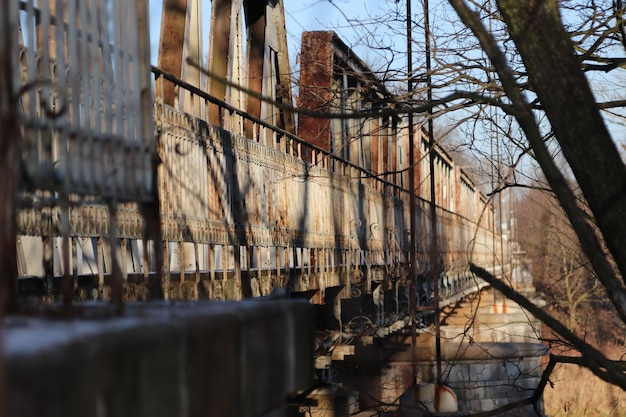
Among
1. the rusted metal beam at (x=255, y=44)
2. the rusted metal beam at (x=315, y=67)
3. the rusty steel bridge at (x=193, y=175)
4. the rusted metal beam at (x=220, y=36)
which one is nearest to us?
the rusty steel bridge at (x=193, y=175)

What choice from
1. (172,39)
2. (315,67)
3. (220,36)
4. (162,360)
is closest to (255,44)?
(315,67)

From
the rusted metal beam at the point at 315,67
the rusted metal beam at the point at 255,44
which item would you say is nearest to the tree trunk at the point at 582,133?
the rusted metal beam at the point at 315,67

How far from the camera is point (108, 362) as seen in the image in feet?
4.95

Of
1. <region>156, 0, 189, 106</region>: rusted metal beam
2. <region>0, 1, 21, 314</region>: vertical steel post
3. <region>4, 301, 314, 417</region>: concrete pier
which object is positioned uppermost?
<region>156, 0, 189, 106</region>: rusted metal beam

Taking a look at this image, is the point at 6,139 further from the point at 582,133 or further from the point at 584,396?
the point at 584,396

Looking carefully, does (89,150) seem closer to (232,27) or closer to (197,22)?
(197,22)

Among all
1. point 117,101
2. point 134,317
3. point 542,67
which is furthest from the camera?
point 542,67

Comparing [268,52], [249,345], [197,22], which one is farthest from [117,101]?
[268,52]

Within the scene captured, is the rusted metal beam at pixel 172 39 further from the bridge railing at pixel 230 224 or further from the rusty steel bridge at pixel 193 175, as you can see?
the bridge railing at pixel 230 224

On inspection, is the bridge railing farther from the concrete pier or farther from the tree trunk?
the tree trunk

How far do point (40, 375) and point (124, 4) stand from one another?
4.36 ft

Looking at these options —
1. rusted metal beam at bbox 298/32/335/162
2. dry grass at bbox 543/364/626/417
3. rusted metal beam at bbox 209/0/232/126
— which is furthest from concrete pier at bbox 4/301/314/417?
dry grass at bbox 543/364/626/417

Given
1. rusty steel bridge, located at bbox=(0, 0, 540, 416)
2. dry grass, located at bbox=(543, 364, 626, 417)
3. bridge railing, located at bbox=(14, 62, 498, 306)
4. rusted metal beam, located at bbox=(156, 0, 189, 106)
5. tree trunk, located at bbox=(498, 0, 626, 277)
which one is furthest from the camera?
dry grass, located at bbox=(543, 364, 626, 417)

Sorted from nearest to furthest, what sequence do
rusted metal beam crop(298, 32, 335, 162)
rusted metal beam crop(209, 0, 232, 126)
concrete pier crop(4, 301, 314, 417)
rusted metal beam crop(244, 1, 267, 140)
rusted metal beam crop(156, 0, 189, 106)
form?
concrete pier crop(4, 301, 314, 417)
rusted metal beam crop(156, 0, 189, 106)
rusted metal beam crop(209, 0, 232, 126)
rusted metal beam crop(298, 32, 335, 162)
rusted metal beam crop(244, 1, 267, 140)
